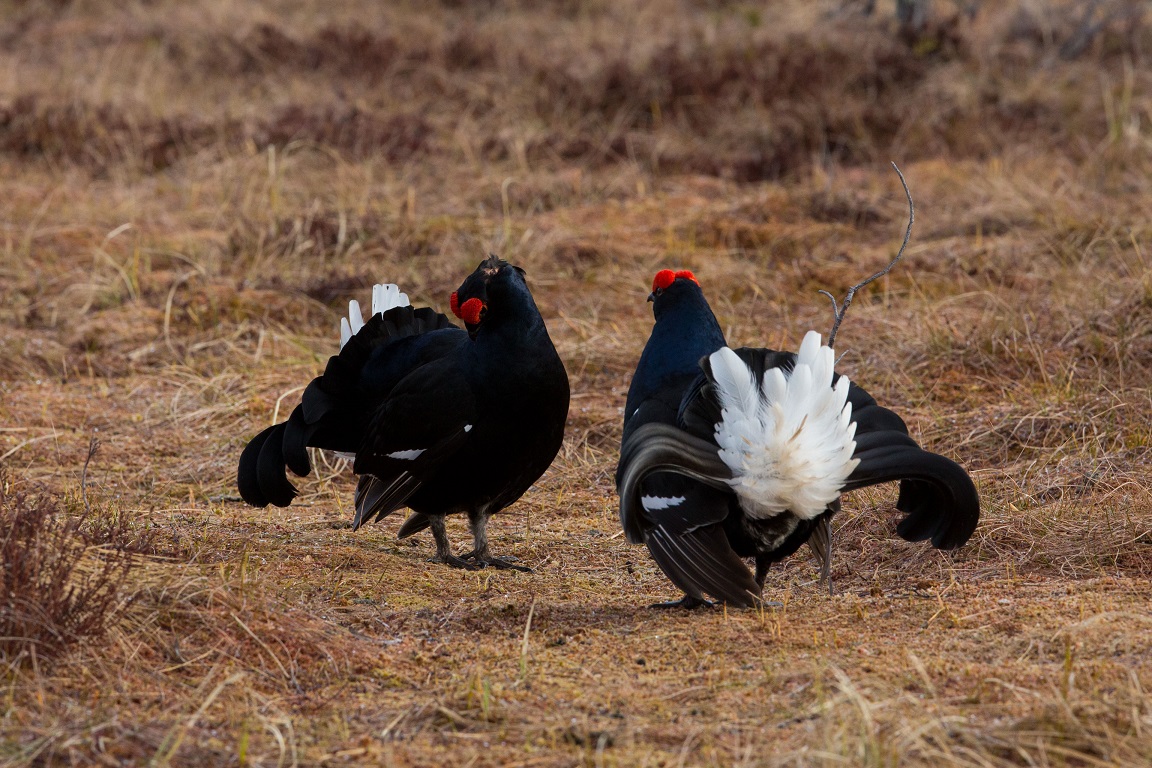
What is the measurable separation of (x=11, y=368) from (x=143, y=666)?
3.71 m

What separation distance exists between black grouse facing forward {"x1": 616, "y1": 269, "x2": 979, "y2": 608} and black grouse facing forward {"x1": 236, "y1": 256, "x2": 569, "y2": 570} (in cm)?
67

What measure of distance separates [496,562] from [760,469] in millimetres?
1280

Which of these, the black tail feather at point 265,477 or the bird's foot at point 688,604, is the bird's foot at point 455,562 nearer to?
the black tail feather at point 265,477

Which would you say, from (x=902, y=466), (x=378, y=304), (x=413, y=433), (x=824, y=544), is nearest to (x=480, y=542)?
(x=413, y=433)

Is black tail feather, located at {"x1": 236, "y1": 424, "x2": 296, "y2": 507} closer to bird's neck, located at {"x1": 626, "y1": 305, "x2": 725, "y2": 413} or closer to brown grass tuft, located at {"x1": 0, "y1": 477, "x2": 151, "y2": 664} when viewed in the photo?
brown grass tuft, located at {"x1": 0, "y1": 477, "x2": 151, "y2": 664}

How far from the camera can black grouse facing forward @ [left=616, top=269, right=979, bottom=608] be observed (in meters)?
3.09

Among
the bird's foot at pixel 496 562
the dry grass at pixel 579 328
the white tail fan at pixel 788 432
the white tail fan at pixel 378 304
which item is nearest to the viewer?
the dry grass at pixel 579 328

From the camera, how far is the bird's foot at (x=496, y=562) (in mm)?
4137

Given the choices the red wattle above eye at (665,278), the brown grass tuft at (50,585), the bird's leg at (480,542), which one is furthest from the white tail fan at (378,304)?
the brown grass tuft at (50,585)

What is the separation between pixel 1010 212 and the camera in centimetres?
759

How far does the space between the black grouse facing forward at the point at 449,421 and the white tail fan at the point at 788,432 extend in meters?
0.90

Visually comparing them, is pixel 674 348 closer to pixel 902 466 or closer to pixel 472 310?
pixel 472 310

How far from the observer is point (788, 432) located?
10.1 ft

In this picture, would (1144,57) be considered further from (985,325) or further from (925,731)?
(925,731)
